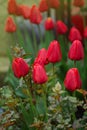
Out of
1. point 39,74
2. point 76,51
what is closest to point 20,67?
point 39,74

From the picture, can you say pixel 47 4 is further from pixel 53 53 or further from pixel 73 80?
pixel 73 80

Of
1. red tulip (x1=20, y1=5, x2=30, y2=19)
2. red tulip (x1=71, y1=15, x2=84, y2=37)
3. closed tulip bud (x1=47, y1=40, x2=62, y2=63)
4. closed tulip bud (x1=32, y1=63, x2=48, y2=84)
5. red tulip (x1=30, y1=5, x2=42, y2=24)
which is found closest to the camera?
closed tulip bud (x1=32, y1=63, x2=48, y2=84)

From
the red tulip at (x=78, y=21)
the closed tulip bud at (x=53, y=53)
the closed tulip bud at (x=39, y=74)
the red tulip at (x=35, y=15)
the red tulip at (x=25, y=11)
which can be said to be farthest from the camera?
the red tulip at (x=78, y=21)

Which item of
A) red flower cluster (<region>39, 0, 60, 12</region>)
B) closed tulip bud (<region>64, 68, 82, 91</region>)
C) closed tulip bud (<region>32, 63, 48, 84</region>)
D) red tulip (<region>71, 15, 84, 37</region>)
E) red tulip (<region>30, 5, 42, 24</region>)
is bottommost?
closed tulip bud (<region>64, 68, 82, 91</region>)

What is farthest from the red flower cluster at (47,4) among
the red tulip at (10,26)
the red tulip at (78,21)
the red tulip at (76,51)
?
the red tulip at (76,51)

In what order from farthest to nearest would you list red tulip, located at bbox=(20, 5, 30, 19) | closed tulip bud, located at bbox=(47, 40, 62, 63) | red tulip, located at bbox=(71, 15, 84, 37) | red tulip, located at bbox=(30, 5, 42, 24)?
red tulip, located at bbox=(71, 15, 84, 37)
red tulip, located at bbox=(20, 5, 30, 19)
red tulip, located at bbox=(30, 5, 42, 24)
closed tulip bud, located at bbox=(47, 40, 62, 63)

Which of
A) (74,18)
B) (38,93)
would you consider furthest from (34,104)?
(74,18)

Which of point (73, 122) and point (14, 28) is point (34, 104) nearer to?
point (73, 122)

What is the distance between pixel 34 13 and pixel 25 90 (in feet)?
2.73

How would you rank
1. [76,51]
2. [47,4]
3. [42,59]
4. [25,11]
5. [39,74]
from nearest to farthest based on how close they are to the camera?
1. [39,74]
2. [42,59]
3. [76,51]
4. [25,11]
5. [47,4]

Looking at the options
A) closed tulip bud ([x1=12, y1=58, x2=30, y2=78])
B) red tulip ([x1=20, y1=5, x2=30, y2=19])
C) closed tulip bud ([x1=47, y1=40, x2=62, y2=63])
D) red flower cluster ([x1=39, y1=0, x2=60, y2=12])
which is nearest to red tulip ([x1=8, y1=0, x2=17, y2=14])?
red tulip ([x1=20, y1=5, x2=30, y2=19])

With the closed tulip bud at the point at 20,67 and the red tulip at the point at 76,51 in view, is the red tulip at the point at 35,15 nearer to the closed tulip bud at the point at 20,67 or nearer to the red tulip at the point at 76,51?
the red tulip at the point at 76,51

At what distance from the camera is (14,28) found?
2.72 metres

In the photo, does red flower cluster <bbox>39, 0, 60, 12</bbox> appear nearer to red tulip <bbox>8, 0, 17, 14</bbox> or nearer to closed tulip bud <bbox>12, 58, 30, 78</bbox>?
red tulip <bbox>8, 0, 17, 14</bbox>
